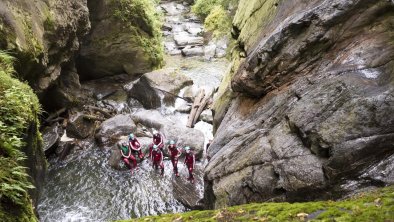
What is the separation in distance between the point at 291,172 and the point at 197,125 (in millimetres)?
12225

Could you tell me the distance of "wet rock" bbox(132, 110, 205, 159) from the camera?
1742cm

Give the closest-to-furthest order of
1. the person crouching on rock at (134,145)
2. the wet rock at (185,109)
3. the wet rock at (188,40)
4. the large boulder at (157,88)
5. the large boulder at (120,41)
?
the person crouching on rock at (134,145)
the wet rock at (185,109)
the large boulder at (157,88)
the large boulder at (120,41)
the wet rock at (188,40)

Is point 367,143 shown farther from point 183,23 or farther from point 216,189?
point 183,23

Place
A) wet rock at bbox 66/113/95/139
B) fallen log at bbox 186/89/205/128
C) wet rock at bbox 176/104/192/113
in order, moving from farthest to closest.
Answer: wet rock at bbox 176/104/192/113 < fallen log at bbox 186/89/205/128 < wet rock at bbox 66/113/95/139

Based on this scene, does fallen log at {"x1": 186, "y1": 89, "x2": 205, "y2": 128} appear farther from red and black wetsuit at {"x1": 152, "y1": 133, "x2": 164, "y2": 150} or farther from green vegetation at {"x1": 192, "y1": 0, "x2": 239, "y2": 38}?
green vegetation at {"x1": 192, "y1": 0, "x2": 239, "y2": 38}

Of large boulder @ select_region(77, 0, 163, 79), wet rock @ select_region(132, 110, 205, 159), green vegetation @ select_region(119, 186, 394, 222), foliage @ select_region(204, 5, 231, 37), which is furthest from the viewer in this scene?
foliage @ select_region(204, 5, 231, 37)

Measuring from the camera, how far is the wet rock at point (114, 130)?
58.2ft

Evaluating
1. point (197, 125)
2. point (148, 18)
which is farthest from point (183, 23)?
point (197, 125)

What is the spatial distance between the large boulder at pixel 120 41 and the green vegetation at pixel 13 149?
1554 centimetres

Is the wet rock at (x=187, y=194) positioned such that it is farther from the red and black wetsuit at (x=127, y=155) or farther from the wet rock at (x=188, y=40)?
the wet rock at (x=188, y=40)

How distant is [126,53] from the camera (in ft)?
81.5

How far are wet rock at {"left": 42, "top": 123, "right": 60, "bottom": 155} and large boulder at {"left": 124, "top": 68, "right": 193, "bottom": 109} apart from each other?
6.06 metres

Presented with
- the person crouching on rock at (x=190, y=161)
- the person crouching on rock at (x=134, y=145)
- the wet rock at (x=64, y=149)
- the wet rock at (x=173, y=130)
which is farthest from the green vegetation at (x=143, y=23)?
the person crouching on rock at (x=190, y=161)

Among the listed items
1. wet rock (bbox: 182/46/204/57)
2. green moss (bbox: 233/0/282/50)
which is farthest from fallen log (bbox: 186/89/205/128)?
wet rock (bbox: 182/46/204/57)
